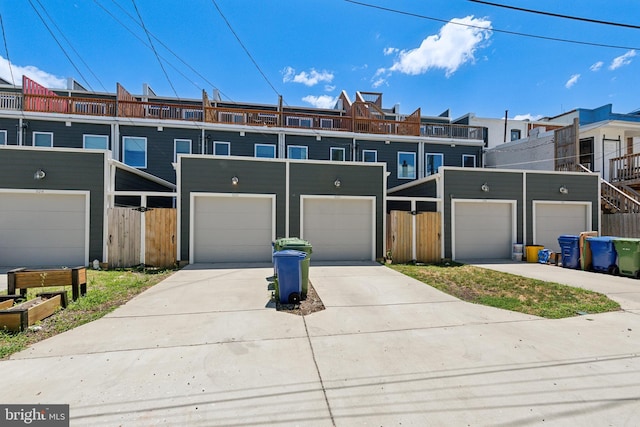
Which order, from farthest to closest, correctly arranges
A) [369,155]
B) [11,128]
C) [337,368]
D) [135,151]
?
[369,155]
[135,151]
[11,128]
[337,368]

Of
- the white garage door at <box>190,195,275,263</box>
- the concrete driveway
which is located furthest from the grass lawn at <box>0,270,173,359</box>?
the white garage door at <box>190,195,275,263</box>

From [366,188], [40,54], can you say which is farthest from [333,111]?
[40,54]

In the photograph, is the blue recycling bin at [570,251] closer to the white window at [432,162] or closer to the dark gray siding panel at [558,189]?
the dark gray siding panel at [558,189]

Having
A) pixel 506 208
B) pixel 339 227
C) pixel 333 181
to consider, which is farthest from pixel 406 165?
pixel 339 227

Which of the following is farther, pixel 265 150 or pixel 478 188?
pixel 265 150

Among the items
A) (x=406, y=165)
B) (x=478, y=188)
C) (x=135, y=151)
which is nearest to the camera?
(x=478, y=188)

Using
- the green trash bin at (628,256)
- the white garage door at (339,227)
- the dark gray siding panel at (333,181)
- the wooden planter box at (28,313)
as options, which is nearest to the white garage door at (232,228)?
the dark gray siding panel at (333,181)

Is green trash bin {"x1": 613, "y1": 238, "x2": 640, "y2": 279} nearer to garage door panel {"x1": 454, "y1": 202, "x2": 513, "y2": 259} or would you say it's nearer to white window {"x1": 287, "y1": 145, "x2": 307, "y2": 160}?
garage door panel {"x1": 454, "y1": 202, "x2": 513, "y2": 259}

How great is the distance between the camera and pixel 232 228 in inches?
407

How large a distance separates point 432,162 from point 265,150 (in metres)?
9.21

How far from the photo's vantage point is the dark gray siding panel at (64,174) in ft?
29.6

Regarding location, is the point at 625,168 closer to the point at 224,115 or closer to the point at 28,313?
the point at 224,115

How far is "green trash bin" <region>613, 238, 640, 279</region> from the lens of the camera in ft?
26.2

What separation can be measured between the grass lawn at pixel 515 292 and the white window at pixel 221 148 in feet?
33.9
